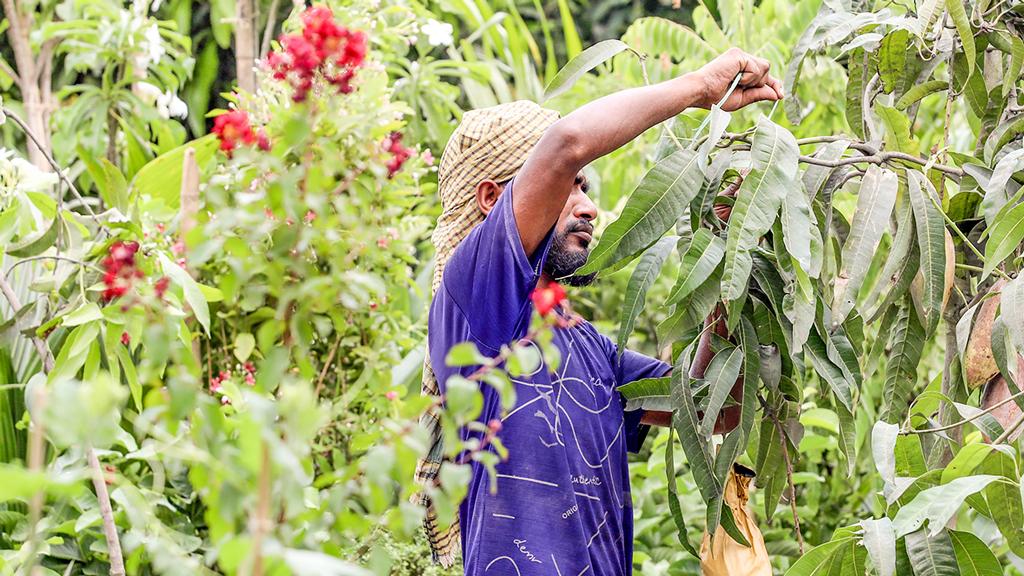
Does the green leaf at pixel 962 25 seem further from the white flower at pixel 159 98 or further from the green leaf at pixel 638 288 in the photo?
the white flower at pixel 159 98

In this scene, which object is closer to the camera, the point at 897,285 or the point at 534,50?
the point at 897,285

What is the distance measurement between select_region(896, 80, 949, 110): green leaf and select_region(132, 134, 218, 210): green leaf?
5.79 ft

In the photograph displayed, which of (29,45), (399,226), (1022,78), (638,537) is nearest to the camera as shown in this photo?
(1022,78)

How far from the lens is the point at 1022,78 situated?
6.29ft

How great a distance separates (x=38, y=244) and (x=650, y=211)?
1175mm

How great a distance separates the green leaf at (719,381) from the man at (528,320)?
8.3 inches

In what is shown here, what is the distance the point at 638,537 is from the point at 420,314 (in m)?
0.86

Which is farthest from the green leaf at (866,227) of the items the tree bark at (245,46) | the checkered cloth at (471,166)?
the tree bark at (245,46)

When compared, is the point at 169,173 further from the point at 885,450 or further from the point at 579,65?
the point at 885,450

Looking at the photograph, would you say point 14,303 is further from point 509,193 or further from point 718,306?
point 718,306

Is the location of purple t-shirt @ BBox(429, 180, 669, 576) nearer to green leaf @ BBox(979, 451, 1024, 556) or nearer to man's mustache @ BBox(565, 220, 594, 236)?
man's mustache @ BBox(565, 220, 594, 236)

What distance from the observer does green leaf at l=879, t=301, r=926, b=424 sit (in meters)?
1.86

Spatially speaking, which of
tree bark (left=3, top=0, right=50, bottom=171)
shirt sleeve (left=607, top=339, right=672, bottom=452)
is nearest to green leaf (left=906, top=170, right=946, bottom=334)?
shirt sleeve (left=607, top=339, right=672, bottom=452)

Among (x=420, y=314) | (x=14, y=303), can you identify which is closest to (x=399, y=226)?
(x=420, y=314)
